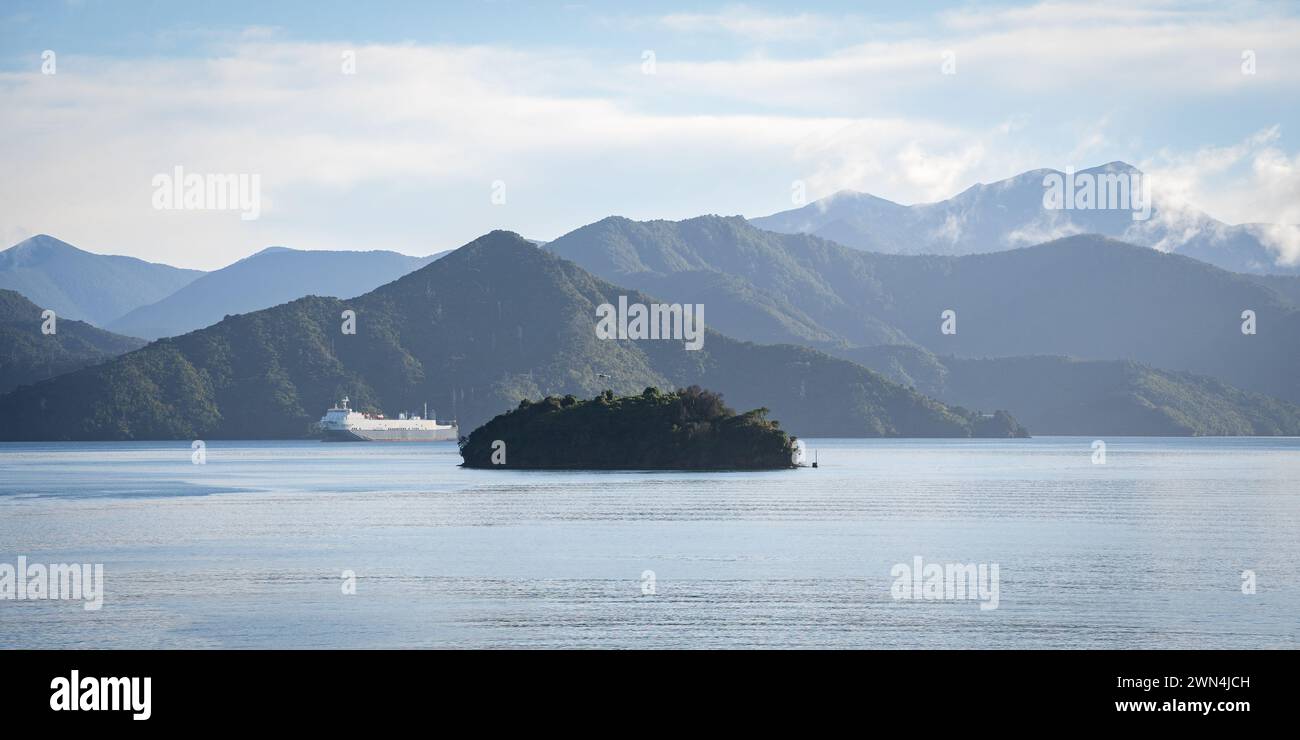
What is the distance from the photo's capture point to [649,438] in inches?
5709

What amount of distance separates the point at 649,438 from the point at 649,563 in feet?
300

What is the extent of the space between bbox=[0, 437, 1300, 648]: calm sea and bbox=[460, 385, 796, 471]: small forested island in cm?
3311

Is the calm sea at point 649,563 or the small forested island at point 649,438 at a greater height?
the small forested island at point 649,438

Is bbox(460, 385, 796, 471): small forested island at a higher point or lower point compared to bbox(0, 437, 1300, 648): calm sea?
higher

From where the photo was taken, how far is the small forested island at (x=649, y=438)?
144 meters

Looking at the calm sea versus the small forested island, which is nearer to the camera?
the calm sea

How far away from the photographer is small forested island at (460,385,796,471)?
144500 millimetres

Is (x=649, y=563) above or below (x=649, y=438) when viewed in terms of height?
below

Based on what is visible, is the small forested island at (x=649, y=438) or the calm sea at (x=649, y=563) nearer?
the calm sea at (x=649, y=563)

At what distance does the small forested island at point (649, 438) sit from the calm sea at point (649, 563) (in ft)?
109

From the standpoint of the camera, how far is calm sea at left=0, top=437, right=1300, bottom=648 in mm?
37312

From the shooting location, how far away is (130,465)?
161m
